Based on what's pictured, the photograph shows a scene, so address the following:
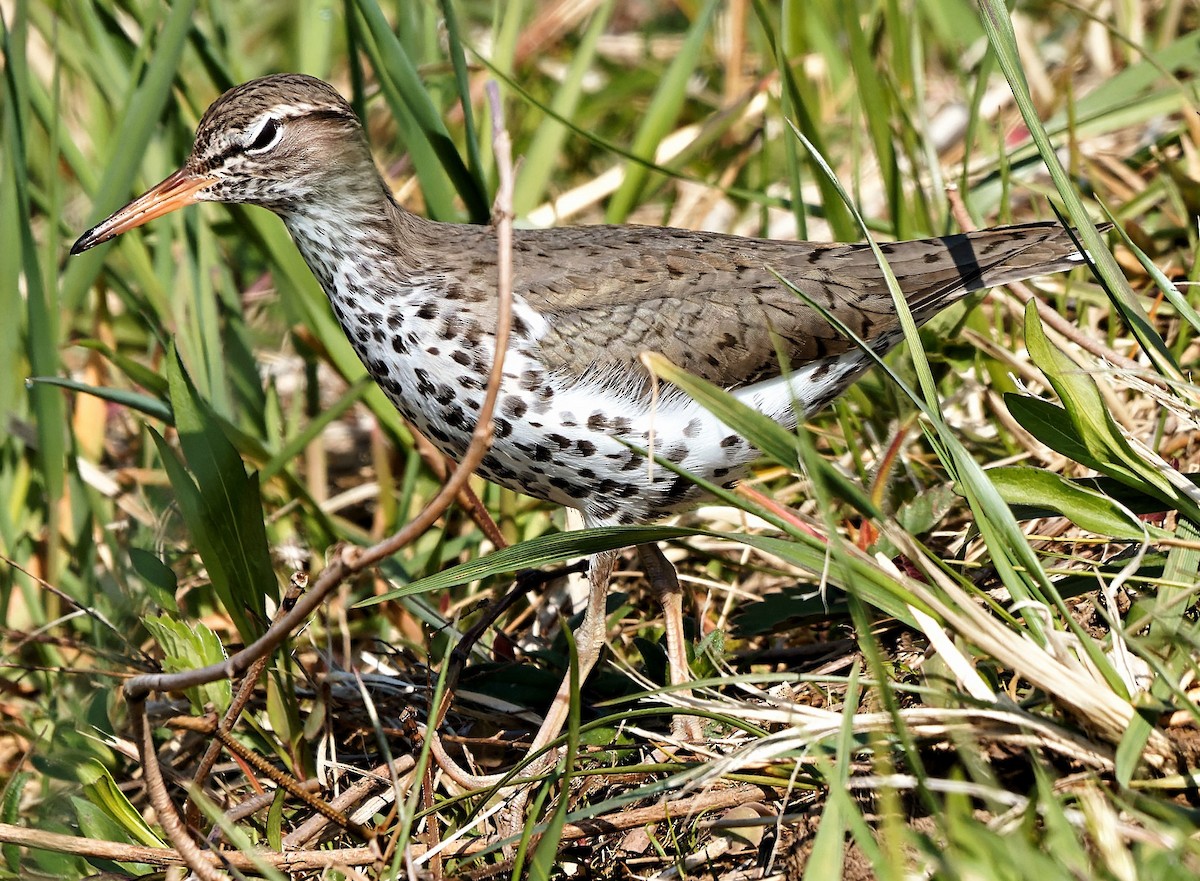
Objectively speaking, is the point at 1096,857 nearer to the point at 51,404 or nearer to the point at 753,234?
the point at 51,404

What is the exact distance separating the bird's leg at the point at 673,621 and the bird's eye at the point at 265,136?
1893mm

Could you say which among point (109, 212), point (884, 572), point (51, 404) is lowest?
point (884, 572)

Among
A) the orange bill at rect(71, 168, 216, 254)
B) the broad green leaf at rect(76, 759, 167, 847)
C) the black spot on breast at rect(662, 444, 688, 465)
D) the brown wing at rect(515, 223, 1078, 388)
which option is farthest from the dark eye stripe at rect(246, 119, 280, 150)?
the broad green leaf at rect(76, 759, 167, 847)

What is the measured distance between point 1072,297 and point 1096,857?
3.20 m

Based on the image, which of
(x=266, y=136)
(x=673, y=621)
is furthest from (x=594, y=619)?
(x=266, y=136)

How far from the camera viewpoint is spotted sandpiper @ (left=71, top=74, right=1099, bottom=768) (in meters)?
4.18

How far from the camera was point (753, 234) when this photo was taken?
7.00m

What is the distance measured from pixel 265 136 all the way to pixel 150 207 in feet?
1.55

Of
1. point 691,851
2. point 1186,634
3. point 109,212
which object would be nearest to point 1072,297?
point 1186,634

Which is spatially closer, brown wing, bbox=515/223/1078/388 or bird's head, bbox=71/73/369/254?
brown wing, bbox=515/223/1078/388

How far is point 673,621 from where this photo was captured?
444 cm

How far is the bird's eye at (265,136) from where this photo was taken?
4.50m

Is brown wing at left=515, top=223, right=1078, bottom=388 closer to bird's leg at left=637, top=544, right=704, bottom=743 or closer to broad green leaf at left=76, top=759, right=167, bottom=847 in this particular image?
bird's leg at left=637, top=544, right=704, bottom=743

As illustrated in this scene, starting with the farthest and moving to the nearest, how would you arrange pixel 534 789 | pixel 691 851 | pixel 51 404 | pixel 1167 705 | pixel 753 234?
1. pixel 753 234
2. pixel 51 404
3. pixel 534 789
4. pixel 691 851
5. pixel 1167 705
